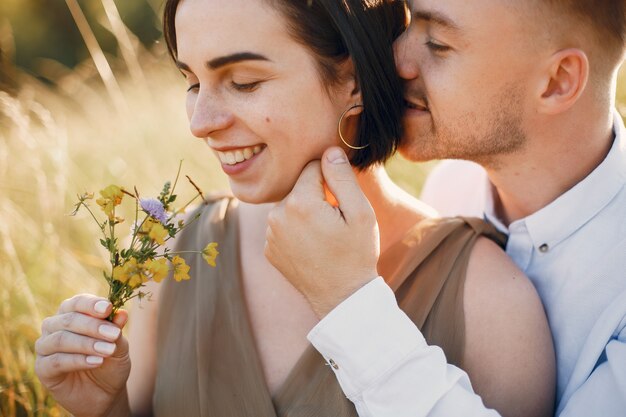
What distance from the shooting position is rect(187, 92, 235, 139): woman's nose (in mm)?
2297

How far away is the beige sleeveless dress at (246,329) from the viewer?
2367mm

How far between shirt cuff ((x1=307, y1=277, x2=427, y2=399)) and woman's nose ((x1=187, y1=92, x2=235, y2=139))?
805mm

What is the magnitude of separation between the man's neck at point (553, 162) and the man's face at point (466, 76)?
0.26ft

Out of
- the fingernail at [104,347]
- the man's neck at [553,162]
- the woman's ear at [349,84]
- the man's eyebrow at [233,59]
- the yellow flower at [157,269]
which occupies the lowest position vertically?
the man's neck at [553,162]

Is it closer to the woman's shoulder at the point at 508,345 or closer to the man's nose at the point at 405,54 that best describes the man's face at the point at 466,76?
the man's nose at the point at 405,54

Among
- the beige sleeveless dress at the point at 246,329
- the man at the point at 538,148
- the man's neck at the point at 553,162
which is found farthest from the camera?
the man's neck at the point at 553,162

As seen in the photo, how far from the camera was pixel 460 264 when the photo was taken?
248 cm

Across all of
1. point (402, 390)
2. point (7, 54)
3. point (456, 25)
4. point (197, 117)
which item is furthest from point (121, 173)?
point (402, 390)

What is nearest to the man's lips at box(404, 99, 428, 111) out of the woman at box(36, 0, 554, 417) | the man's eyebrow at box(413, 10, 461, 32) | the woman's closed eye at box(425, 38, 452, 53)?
the woman at box(36, 0, 554, 417)

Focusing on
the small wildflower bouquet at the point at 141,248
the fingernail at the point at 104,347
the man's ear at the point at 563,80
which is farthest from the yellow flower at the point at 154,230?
the man's ear at the point at 563,80

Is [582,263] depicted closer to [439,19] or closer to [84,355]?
[439,19]

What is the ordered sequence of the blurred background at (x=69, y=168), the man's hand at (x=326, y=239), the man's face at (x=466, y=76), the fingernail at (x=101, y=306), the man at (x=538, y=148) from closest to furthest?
the fingernail at (x=101, y=306) < the man's hand at (x=326, y=239) < the man at (x=538, y=148) < the man's face at (x=466, y=76) < the blurred background at (x=69, y=168)

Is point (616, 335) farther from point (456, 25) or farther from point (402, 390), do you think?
point (456, 25)

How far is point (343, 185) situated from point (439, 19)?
33.9 inches
